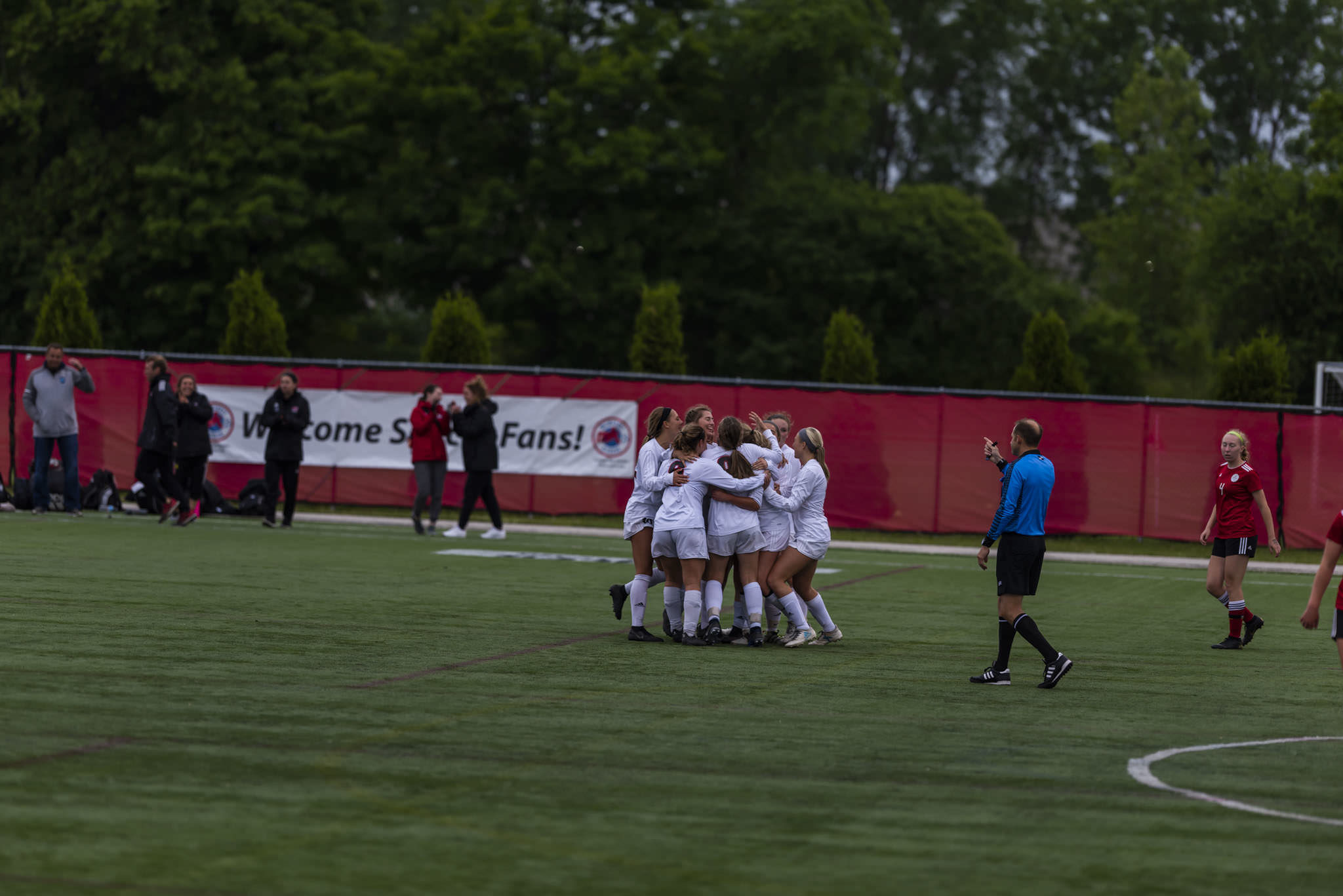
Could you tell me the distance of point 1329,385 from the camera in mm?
36656

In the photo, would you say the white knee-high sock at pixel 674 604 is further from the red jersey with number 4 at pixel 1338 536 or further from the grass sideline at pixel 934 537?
the grass sideline at pixel 934 537

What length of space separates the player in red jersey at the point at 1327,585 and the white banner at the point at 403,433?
17.5 meters

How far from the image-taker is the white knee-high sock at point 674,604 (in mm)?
12672

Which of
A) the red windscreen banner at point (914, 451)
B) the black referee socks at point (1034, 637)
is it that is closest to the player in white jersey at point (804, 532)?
the black referee socks at point (1034, 637)

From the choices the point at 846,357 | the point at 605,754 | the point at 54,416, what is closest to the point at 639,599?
the point at 605,754

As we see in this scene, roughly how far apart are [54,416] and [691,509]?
1311cm

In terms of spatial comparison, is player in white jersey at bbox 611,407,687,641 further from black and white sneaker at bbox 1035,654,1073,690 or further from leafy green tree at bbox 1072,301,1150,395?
leafy green tree at bbox 1072,301,1150,395

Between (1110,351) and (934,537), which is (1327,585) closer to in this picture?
(934,537)

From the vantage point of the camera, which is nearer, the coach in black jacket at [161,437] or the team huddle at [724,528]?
the team huddle at [724,528]

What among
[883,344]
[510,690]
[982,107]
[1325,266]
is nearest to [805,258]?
[883,344]

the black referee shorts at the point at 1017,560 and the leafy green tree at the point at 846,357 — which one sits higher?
Result: the leafy green tree at the point at 846,357

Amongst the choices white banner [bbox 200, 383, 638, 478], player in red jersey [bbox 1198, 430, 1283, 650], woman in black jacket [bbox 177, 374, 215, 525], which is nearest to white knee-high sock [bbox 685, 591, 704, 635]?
player in red jersey [bbox 1198, 430, 1283, 650]

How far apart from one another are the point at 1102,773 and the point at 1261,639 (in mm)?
7085

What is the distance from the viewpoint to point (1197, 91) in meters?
60.5
